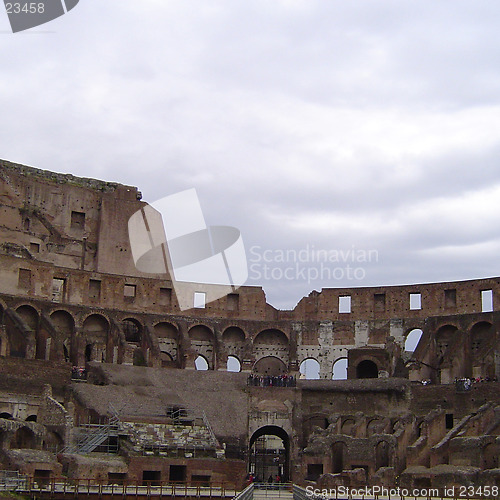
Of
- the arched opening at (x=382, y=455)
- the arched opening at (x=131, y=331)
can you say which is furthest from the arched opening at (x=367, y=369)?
the arched opening at (x=131, y=331)

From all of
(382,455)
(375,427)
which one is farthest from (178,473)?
(375,427)

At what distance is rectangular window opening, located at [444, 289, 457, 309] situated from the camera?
5447 centimetres

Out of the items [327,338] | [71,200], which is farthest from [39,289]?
[327,338]

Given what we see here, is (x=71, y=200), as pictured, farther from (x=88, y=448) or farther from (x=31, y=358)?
(x=88, y=448)

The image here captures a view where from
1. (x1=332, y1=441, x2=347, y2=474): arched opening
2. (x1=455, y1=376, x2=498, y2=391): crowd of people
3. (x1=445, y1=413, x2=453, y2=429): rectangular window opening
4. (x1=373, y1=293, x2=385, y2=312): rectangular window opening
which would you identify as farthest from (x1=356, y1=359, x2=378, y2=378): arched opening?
(x1=332, y1=441, x2=347, y2=474): arched opening

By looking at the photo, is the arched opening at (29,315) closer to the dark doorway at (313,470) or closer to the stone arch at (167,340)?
the stone arch at (167,340)

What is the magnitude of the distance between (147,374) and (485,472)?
65.2 ft

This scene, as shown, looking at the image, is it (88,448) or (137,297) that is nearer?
(88,448)

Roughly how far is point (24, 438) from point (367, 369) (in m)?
22.3

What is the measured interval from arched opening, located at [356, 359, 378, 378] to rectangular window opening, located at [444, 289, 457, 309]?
5.95m

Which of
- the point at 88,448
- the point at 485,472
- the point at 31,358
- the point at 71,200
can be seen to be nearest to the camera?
the point at 485,472

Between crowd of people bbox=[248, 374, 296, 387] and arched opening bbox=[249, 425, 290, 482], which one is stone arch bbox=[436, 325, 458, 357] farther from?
arched opening bbox=[249, 425, 290, 482]

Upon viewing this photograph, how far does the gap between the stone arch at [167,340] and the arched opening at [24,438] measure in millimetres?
14964

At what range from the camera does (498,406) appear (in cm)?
4359
